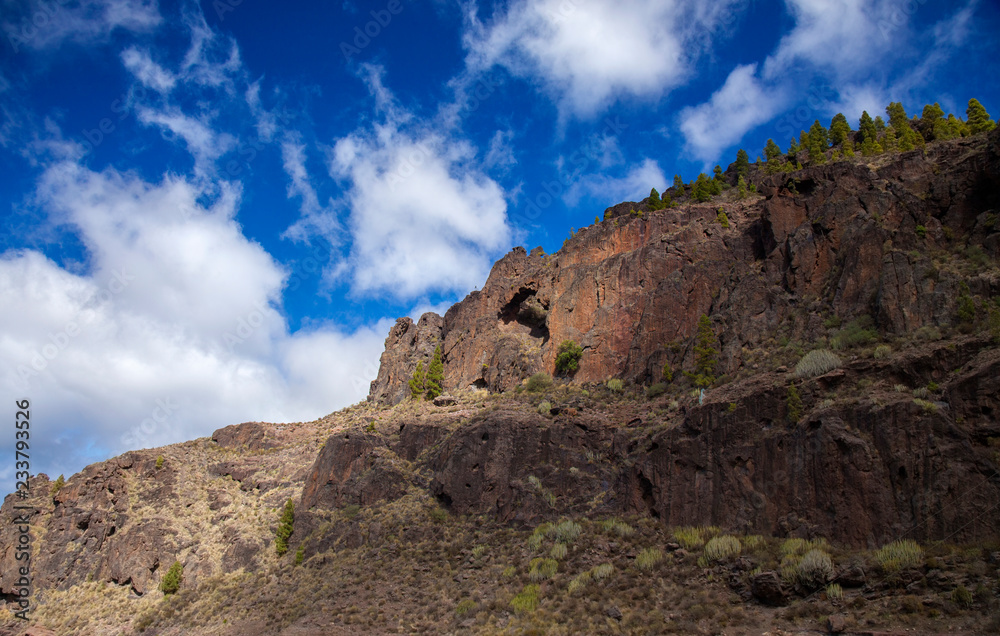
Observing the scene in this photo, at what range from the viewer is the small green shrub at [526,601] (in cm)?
2833

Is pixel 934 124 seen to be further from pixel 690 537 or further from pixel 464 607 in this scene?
pixel 464 607

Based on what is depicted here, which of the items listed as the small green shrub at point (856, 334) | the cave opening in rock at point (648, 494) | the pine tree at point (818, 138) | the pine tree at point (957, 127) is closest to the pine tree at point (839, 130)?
the pine tree at point (818, 138)

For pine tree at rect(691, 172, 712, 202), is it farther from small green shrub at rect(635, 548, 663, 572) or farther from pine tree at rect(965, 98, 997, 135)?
small green shrub at rect(635, 548, 663, 572)

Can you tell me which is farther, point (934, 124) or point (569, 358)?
point (934, 124)

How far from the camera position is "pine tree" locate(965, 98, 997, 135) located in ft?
212

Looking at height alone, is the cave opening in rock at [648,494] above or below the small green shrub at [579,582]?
above

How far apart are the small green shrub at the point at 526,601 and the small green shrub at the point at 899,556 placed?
15233 millimetres

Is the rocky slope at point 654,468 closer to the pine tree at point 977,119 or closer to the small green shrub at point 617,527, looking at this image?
the small green shrub at point 617,527

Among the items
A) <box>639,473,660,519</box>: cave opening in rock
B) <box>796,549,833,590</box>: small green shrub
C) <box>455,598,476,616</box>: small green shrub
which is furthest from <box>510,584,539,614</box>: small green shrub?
<box>796,549,833,590</box>: small green shrub

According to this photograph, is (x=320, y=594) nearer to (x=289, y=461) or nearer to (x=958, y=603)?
(x=289, y=461)

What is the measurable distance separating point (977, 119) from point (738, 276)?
45736 millimetres

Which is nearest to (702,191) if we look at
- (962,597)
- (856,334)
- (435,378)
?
(435,378)

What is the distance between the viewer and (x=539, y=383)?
55.8m

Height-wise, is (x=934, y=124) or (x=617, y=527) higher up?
(x=934, y=124)
